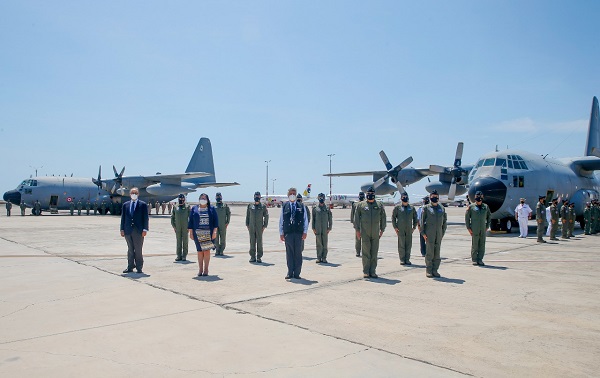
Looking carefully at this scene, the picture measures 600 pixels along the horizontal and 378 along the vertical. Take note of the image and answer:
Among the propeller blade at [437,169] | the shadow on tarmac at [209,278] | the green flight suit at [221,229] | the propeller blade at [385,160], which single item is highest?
the propeller blade at [385,160]

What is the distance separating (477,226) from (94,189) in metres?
38.6

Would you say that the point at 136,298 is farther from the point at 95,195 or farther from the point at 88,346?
the point at 95,195

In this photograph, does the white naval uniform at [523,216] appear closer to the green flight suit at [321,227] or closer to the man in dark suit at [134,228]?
the green flight suit at [321,227]

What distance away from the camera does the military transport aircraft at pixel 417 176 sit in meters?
26.3

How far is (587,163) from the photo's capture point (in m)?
24.1

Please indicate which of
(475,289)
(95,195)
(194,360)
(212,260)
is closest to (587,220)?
(475,289)

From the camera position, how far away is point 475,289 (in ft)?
25.0

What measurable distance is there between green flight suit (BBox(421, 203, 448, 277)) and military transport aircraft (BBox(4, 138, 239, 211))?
2849 cm

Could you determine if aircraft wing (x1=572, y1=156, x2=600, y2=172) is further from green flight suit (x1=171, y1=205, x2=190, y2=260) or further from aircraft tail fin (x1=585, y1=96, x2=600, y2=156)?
green flight suit (x1=171, y1=205, x2=190, y2=260)

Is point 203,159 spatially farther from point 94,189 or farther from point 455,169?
point 455,169

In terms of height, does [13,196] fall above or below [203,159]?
below

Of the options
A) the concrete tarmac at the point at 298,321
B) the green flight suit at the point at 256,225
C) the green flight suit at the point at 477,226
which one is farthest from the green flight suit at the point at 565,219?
the green flight suit at the point at 256,225

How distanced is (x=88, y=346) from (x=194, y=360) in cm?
124

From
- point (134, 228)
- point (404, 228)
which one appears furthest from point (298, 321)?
point (404, 228)
